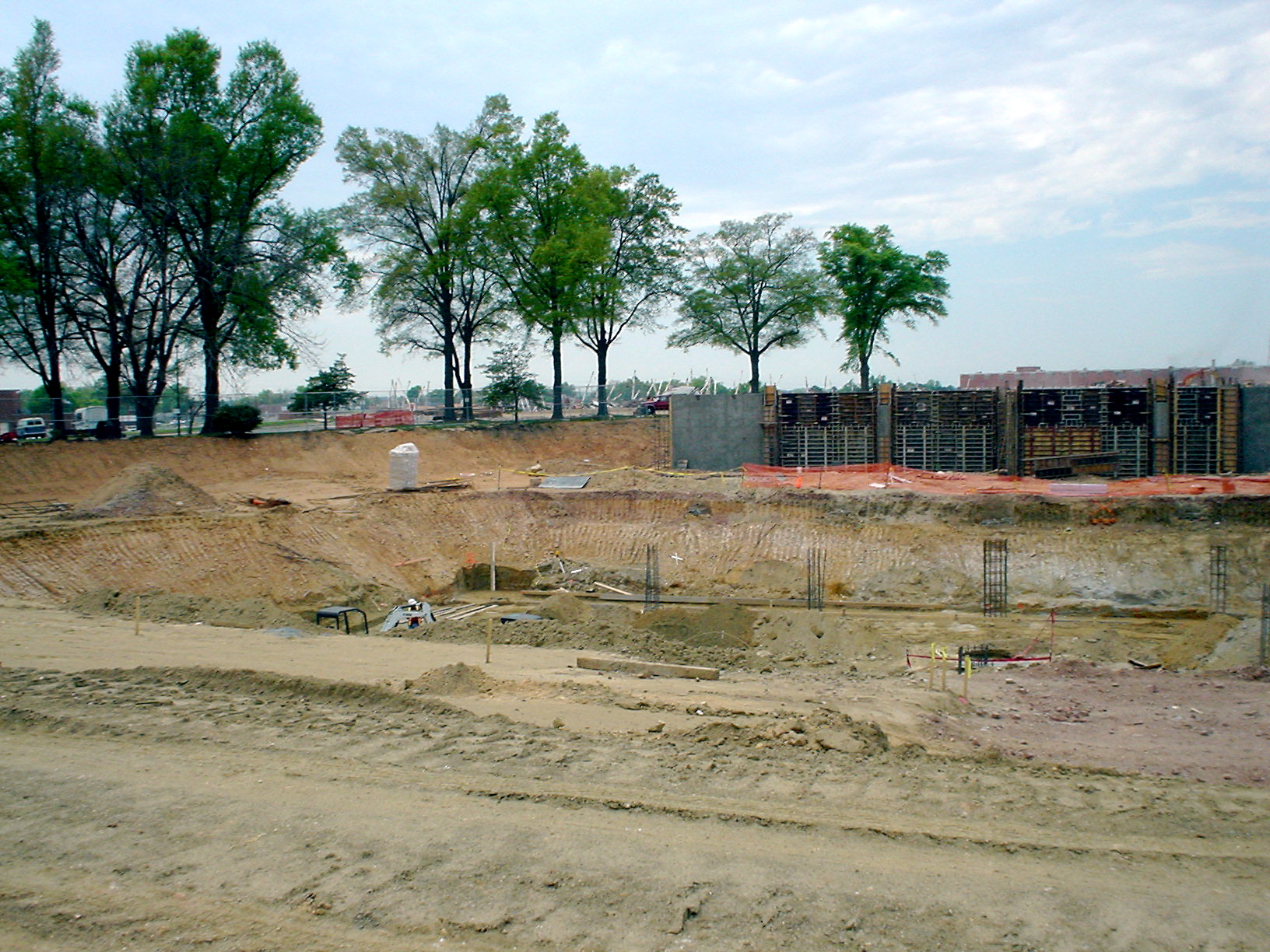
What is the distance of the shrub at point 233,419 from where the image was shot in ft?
96.1

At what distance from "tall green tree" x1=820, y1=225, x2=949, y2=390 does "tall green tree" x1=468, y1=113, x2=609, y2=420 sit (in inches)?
456

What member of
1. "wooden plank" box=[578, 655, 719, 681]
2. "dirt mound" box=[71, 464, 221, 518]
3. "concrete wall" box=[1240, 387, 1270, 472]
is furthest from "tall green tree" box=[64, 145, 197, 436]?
"concrete wall" box=[1240, 387, 1270, 472]

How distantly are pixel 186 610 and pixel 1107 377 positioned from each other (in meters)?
44.9

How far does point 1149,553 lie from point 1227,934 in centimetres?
1716

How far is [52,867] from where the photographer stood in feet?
19.7

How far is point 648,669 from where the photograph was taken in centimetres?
1245

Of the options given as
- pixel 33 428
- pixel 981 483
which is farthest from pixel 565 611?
pixel 33 428

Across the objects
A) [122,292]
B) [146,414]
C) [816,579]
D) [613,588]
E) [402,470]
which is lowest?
[613,588]

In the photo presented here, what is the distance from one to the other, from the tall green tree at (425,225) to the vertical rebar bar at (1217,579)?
2829cm

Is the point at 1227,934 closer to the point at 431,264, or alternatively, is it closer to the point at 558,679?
the point at 558,679

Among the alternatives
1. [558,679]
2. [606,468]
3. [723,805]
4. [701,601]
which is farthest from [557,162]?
[723,805]

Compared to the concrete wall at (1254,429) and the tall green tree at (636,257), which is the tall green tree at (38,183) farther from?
the concrete wall at (1254,429)

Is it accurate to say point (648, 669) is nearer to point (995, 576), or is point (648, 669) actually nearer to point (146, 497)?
point (995, 576)

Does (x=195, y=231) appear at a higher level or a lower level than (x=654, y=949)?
higher
